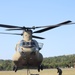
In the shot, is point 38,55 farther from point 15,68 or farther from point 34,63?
point 15,68

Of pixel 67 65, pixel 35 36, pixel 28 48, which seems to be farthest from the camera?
pixel 67 65

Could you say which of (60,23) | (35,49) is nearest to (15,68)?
(35,49)

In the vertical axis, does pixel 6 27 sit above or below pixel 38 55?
above

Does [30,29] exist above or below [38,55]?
above

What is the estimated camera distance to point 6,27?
90.7 feet

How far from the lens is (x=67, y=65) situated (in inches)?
4936

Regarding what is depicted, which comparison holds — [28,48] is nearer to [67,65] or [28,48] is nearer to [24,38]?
[24,38]

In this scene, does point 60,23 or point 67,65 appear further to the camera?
point 67,65

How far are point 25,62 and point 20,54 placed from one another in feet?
3.01

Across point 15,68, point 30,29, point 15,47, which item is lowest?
point 15,68

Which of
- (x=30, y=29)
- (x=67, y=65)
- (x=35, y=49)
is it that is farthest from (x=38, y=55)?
(x=67, y=65)

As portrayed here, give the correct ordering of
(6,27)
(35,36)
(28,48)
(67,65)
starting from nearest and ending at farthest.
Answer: (28,48) → (6,27) → (35,36) → (67,65)

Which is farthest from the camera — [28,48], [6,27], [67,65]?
[67,65]

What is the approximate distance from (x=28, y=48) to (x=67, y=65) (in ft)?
332
